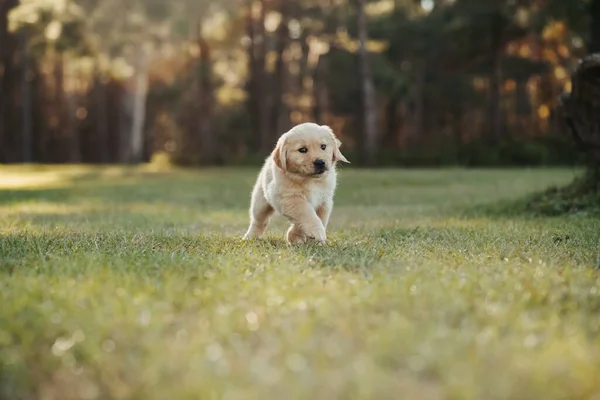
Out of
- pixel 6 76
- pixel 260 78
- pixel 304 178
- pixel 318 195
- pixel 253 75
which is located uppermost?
pixel 6 76

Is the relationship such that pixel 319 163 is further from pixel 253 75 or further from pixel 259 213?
pixel 253 75

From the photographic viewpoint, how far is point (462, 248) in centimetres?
590

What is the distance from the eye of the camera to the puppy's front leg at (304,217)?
20.7 ft

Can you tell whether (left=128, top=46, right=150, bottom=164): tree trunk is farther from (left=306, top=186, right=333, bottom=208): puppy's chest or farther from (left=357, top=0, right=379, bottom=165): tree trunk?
(left=306, top=186, right=333, bottom=208): puppy's chest

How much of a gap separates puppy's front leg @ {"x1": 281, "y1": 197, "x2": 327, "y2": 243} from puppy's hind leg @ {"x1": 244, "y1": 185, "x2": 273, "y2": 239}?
881mm

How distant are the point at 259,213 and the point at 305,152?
1.12 m

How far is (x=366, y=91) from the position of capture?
31031 millimetres

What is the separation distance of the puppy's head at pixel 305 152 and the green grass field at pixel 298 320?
2.23 feet

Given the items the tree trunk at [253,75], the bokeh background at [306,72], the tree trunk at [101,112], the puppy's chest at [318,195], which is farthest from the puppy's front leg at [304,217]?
the tree trunk at [101,112]

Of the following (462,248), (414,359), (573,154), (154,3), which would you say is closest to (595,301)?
(414,359)

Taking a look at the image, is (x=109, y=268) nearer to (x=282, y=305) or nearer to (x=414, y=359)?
(x=282, y=305)

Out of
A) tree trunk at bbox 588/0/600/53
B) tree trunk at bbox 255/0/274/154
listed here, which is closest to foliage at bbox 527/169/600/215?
tree trunk at bbox 588/0/600/53

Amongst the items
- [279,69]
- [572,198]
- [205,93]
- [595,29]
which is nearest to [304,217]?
[572,198]

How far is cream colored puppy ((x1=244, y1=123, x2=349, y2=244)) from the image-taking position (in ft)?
20.9
